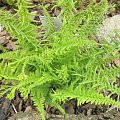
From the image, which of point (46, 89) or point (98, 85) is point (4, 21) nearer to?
point (46, 89)

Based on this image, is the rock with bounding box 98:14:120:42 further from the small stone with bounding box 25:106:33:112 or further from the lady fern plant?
the small stone with bounding box 25:106:33:112

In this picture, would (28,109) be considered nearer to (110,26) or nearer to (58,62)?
(58,62)

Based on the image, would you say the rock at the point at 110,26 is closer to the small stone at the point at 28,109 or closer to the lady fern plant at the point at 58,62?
the lady fern plant at the point at 58,62

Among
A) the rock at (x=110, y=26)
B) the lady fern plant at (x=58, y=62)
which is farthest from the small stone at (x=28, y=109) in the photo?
the rock at (x=110, y=26)

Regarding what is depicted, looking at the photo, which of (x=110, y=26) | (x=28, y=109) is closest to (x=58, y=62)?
(x=28, y=109)

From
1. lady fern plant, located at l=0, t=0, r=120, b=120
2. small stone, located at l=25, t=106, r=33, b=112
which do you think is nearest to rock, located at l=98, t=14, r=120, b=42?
lady fern plant, located at l=0, t=0, r=120, b=120

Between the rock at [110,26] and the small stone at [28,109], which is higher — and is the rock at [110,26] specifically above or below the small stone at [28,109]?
above

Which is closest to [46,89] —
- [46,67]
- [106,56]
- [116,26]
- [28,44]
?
[46,67]

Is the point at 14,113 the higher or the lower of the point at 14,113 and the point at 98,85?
the lower
